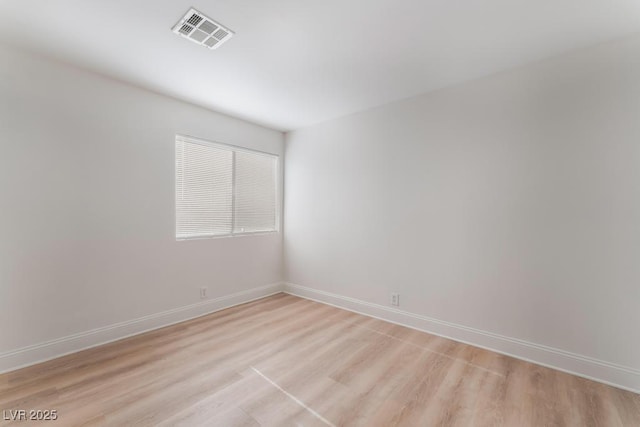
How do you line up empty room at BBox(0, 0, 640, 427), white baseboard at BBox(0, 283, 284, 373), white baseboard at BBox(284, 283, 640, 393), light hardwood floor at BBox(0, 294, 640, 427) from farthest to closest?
1. white baseboard at BBox(0, 283, 284, 373)
2. white baseboard at BBox(284, 283, 640, 393)
3. empty room at BBox(0, 0, 640, 427)
4. light hardwood floor at BBox(0, 294, 640, 427)

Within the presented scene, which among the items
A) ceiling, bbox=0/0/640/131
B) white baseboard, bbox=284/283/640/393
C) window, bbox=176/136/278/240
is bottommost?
white baseboard, bbox=284/283/640/393

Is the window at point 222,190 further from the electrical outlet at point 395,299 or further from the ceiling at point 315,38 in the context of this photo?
the electrical outlet at point 395,299

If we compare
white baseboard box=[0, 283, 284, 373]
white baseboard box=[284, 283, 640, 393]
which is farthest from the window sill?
white baseboard box=[284, 283, 640, 393]

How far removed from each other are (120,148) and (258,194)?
6.13ft

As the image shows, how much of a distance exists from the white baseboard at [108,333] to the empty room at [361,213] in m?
0.02

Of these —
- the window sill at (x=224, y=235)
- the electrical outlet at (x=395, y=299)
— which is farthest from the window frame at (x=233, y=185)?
the electrical outlet at (x=395, y=299)

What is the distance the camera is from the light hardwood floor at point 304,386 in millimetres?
1756

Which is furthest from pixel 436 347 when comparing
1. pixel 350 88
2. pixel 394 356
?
pixel 350 88

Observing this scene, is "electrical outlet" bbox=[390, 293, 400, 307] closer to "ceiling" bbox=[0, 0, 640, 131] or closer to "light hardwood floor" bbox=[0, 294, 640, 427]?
"light hardwood floor" bbox=[0, 294, 640, 427]

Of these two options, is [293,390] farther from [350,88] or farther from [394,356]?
[350,88]

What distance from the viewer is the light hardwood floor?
69.1 inches

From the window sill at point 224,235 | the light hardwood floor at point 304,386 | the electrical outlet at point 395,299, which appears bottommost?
the light hardwood floor at point 304,386

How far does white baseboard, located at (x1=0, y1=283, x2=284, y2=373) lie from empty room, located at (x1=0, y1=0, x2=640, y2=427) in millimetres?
18

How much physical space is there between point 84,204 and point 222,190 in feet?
4.94
